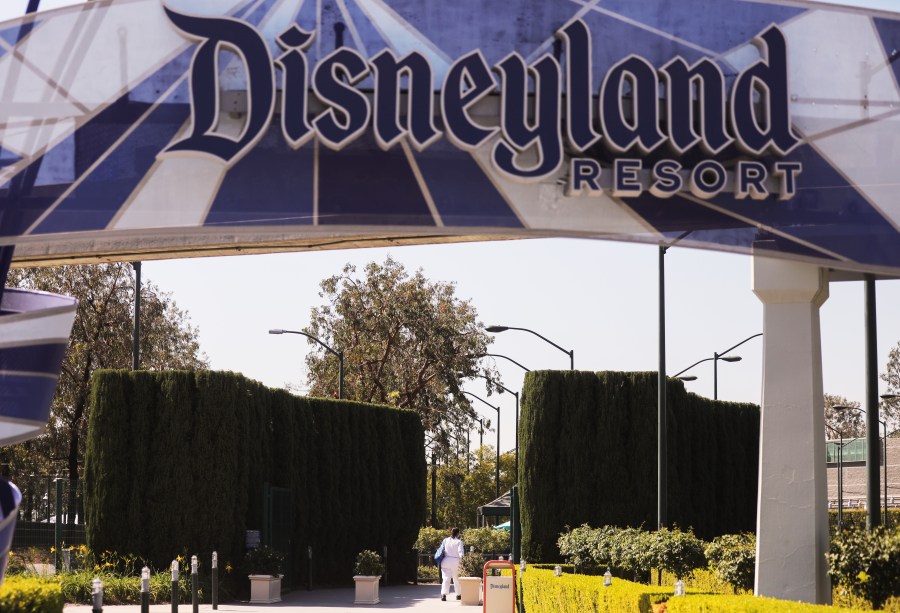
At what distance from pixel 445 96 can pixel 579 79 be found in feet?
5.76

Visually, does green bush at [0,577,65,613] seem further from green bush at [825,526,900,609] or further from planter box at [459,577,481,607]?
planter box at [459,577,481,607]

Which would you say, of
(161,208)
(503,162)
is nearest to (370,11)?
(503,162)

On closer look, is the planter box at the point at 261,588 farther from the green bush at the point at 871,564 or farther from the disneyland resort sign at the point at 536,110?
the green bush at the point at 871,564

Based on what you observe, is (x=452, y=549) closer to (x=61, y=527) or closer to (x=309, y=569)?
(x=309, y=569)

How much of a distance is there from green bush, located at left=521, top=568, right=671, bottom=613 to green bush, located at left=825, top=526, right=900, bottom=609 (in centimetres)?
264

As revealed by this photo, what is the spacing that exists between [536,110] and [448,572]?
17669 millimetres

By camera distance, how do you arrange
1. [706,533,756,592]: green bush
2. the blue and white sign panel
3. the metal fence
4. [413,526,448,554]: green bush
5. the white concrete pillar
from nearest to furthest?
the white concrete pillar, the blue and white sign panel, [706,533,756,592]: green bush, the metal fence, [413,526,448,554]: green bush

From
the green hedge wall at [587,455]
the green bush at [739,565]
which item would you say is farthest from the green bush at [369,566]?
the green bush at [739,565]

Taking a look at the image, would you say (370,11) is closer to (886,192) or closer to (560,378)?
(886,192)

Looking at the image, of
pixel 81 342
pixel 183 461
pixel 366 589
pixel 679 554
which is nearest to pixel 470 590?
pixel 366 589

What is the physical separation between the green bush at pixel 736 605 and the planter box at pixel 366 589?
51.9ft

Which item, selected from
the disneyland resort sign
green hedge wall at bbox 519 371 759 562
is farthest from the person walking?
the disneyland resort sign

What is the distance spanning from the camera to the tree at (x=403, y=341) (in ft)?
195

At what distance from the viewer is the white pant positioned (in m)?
31.5
